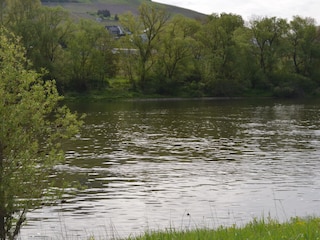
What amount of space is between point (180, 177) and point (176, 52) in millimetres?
75565

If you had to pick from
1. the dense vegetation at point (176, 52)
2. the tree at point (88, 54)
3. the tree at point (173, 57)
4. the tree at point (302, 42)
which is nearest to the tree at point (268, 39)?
the dense vegetation at point (176, 52)

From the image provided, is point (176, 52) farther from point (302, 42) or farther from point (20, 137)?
point (20, 137)

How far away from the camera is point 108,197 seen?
2472cm

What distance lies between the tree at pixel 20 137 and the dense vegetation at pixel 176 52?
78.5 metres

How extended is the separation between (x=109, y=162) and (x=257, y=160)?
9543 mm

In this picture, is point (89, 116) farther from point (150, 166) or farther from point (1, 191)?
point (1, 191)

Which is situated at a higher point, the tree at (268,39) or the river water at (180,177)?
the tree at (268,39)

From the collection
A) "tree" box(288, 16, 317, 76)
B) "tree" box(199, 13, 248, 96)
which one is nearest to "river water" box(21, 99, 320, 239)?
"tree" box(199, 13, 248, 96)

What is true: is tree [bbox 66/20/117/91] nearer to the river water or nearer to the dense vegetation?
the dense vegetation

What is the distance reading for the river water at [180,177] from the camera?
68.9 ft

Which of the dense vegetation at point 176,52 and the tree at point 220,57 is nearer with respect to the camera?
the dense vegetation at point 176,52

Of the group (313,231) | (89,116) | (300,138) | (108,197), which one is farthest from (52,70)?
(313,231)

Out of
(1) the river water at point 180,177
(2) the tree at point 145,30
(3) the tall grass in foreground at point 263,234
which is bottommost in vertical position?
(1) the river water at point 180,177

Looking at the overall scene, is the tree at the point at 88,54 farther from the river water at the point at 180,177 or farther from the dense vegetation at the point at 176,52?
the river water at the point at 180,177
